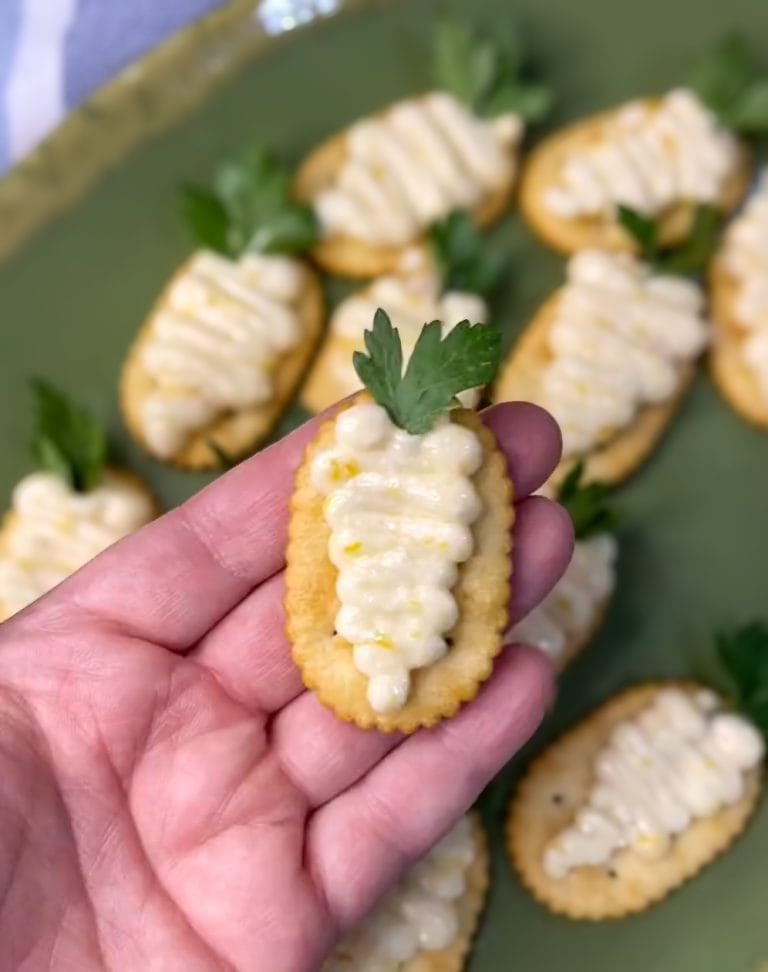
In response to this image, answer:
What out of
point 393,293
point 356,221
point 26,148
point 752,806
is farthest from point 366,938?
point 26,148

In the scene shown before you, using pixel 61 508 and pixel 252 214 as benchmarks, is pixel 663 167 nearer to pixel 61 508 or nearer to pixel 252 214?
pixel 252 214

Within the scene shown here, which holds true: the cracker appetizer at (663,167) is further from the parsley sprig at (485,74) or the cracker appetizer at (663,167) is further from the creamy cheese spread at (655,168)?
the parsley sprig at (485,74)

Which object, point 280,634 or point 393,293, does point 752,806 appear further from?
point 393,293

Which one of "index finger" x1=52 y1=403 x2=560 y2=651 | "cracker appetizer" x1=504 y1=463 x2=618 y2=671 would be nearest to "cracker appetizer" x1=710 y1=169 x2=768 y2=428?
"cracker appetizer" x1=504 y1=463 x2=618 y2=671

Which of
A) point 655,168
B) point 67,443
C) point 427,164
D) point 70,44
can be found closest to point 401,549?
point 67,443

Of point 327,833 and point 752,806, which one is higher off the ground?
point 327,833

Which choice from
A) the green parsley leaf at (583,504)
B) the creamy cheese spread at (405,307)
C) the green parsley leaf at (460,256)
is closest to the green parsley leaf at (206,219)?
the creamy cheese spread at (405,307)

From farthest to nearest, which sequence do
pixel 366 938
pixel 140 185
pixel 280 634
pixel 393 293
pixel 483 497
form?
pixel 140 185 < pixel 393 293 < pixel 366 938 < pixel 280 634 < pixel 483 497
